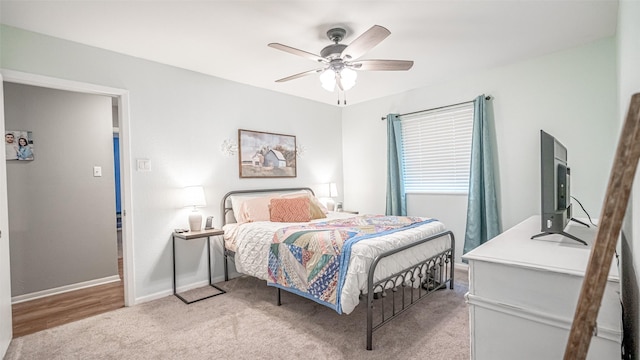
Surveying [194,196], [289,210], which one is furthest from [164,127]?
[289,210]

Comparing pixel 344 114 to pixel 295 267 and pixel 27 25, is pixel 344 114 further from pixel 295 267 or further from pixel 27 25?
pixel 27 25

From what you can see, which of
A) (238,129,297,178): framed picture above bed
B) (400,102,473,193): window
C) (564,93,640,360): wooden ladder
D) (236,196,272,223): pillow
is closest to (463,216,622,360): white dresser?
(564,93,640,360): wooden ladder

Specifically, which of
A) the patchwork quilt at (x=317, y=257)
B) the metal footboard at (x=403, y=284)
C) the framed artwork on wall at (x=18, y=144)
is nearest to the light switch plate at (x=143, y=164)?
the framed artwork on wall at (x=18, y=144)

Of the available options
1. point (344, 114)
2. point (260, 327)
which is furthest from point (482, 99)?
point (260, 327)

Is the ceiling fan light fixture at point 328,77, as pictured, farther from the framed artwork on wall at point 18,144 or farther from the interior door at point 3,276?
the framed artwork on wall at point 18,144

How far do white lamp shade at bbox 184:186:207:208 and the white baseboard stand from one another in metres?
1.68

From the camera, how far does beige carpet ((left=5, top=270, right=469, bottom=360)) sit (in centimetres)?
221

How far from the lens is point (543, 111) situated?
3.42 m

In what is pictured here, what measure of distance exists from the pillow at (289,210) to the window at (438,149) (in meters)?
1.77

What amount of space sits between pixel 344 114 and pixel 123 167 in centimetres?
358

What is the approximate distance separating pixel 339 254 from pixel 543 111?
2.88 meters

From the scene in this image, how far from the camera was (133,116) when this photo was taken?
3.20 m

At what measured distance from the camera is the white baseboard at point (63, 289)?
10.8 ft

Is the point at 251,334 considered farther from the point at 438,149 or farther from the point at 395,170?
the point at 438,149
